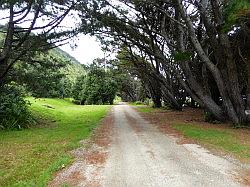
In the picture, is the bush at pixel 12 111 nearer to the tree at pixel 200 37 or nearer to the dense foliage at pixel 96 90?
the tree at pixel 200 37

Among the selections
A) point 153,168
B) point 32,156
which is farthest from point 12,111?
point 153,168

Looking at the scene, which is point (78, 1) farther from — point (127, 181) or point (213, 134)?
point (127, 181)

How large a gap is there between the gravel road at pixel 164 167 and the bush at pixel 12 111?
894 cm

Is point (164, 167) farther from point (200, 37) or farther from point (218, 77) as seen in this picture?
point (200, 37)

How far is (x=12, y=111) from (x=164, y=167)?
13756 mm

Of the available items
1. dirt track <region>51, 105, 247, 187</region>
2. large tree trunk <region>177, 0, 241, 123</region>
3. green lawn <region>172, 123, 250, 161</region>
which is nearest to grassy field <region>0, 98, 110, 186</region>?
dirt track <region>51, 105, 247, 187</region>

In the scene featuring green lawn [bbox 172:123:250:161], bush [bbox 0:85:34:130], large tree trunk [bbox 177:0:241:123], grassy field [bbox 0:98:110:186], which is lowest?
grassy field [bbox 0:98:110:186]

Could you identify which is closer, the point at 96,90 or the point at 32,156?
the point at 32,156

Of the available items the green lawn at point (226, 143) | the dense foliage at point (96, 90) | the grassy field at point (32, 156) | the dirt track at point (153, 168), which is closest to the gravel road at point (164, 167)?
the dirt track at point (153, 168)

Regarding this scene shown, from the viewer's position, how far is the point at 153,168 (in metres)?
9.01

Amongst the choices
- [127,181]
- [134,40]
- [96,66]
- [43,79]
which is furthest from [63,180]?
[96,66]

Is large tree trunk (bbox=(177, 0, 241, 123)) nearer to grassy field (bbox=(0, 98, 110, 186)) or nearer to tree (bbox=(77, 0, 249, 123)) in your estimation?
tree (bbox=(77, 0, 249, 123))

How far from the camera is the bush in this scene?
19859mm

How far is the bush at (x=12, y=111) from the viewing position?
65.2 feet
